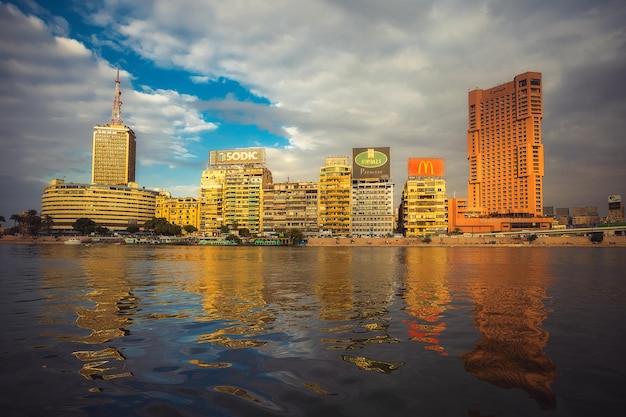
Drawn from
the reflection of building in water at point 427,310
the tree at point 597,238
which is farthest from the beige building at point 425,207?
the reflection of building in water at point 427,310

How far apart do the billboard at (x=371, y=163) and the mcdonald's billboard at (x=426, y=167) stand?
493 inches

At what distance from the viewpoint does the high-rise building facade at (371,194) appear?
190000mm

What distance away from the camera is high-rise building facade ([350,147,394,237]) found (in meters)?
190

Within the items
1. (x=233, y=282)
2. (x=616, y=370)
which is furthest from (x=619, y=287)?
(x=233, y=282)

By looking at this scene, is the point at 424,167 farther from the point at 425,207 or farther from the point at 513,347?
the point at 513,347

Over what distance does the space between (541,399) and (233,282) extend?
24256 millimetres

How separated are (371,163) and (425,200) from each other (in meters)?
33.4

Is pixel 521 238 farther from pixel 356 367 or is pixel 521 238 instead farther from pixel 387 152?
pixel 356 367

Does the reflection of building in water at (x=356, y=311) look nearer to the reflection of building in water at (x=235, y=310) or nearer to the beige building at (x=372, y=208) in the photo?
the reflection of building in water at (x=235, y=310)

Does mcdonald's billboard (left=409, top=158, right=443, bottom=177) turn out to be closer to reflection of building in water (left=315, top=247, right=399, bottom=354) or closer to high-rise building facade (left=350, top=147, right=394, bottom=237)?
high-rise building facade (left=350, top=147, right=394, bottom=237)

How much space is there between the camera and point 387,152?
192750 mm

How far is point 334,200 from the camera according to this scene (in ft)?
637

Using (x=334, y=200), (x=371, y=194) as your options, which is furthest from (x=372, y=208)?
(x=334, y=200)

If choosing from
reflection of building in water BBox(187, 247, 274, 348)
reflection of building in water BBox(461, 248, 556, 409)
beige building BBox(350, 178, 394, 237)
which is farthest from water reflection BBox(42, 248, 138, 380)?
beige building BBox(350, 178, 394, 237)
